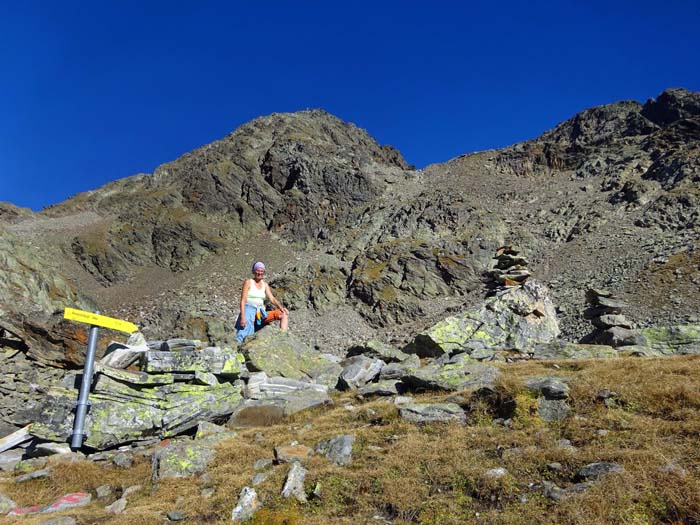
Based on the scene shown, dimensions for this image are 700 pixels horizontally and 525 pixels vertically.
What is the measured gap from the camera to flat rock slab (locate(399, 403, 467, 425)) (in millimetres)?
9148

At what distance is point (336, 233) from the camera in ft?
272

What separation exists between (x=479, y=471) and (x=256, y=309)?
10.2 meters

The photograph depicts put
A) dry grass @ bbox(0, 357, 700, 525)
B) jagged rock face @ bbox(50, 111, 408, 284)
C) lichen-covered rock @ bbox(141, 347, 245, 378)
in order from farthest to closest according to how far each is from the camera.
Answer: jagged rock face @ bbox(50, 111, 408, 284) < lichen-covered rock @ bbox(141, 347, 245, 378) < dry grass @ bbox(0, 357, 700, 525)

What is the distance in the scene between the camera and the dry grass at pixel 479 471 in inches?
232

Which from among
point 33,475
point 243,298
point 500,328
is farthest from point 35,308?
point 500,328

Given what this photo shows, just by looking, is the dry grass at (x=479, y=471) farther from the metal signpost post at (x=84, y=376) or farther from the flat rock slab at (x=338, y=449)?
the metal signpost post at (x=84, y=376)

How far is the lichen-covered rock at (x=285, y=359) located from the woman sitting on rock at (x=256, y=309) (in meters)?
0.47

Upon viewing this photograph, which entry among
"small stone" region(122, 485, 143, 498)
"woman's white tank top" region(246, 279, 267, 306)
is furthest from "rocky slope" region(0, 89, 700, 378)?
"small stone" region(122, 485, 143, 498)

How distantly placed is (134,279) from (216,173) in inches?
1177

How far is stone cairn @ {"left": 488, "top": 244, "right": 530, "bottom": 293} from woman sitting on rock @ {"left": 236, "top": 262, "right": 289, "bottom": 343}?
1835 centimetres

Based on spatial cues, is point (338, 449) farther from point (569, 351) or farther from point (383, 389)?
point (569, 351)

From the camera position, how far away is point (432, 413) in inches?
373

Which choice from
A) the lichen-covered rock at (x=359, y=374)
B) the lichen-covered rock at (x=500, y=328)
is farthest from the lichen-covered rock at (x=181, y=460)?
the lichen-covered rock at (x=500, y=328)

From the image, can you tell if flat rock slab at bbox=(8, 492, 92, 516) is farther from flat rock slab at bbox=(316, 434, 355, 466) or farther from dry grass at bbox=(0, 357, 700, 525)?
Result: flat rock slab at bbox=(316, 434, 355, 466)
